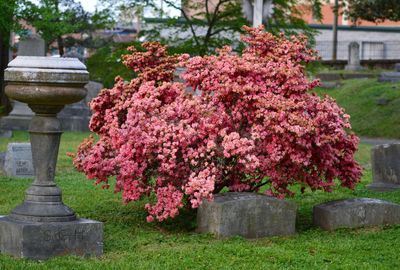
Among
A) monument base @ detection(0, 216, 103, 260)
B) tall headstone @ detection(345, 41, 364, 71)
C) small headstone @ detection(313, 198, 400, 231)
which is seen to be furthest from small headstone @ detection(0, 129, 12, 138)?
tall headstone @ detection(345, 41, 364, 71)

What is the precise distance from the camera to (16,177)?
623 inches


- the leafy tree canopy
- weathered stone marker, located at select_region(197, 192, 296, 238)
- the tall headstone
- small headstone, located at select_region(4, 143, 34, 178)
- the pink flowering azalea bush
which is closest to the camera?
weathered stone marker, located at select_region(197, 192, 296, 238)

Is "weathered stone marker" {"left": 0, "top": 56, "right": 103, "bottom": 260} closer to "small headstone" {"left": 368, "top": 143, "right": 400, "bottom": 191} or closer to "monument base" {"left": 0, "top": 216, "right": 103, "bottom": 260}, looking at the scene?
"monument base" {"left": 0, "top": 216, "right": 103, "bottom": 260}

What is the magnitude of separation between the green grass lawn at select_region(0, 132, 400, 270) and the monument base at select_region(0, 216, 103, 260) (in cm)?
13

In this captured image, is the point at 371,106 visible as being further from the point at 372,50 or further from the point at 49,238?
the point at 372,50

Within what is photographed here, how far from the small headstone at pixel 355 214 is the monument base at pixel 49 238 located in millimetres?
2755

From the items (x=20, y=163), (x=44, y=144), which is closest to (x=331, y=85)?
(x=20, y=163)

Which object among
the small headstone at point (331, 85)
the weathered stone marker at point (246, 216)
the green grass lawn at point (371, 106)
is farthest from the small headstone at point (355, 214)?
the small headstone at point (331, 85)

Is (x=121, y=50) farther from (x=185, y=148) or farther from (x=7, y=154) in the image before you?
(x=185, y=148)

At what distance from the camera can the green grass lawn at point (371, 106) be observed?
29578 mm

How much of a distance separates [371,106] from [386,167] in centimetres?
1729

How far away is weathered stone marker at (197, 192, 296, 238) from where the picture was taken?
10.2 meters

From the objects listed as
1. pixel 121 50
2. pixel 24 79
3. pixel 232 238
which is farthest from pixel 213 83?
pixel 121 50

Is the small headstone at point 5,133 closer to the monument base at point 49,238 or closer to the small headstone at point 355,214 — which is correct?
the small headstone at point 355,214
